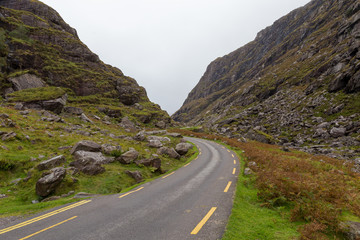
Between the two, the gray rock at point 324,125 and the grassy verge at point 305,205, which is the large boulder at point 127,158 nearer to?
the grassy verge at point 305,205

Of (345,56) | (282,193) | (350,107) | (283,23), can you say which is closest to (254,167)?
(282,193)

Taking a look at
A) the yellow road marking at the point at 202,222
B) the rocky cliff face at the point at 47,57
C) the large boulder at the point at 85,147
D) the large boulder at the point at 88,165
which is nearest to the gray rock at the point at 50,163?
the large boulder at the point at 88,165

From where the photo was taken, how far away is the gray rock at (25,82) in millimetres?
34938

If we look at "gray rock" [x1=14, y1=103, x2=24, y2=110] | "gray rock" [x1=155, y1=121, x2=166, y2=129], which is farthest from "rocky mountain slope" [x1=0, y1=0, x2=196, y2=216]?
"gray rock" [x1=155, y1=121, x2=166, y2=129]

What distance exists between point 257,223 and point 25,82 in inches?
1968

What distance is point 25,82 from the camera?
36.5 metres

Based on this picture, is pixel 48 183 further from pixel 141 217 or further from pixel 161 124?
pixel 161 124

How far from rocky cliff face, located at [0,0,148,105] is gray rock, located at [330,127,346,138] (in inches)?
2092

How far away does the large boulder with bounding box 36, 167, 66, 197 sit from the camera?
9.47 metres

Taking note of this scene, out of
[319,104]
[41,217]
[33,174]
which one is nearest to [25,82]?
[33,174]

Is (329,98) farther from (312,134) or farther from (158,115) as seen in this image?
(158,115)

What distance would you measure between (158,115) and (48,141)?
4043 centimetres

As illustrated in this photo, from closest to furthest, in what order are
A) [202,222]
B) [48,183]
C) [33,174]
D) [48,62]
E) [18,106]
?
1. [202,222]
2. [48,183]
3. [33,174]
4. [18,106]
5. [48,62]

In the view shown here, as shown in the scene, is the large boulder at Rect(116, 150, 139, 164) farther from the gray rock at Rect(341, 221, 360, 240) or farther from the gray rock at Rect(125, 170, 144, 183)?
the gray rock at Rect(341, 221, 360, 240)
